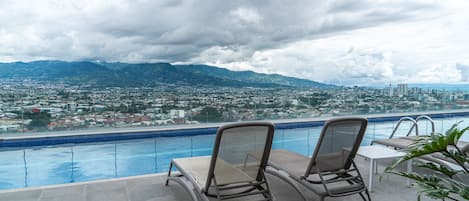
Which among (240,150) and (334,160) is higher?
(240,150)

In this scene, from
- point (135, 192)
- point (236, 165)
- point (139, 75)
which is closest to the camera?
point (236, 165)

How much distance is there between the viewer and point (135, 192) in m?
3.56

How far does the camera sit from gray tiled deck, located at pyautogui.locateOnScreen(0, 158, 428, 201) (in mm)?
3391

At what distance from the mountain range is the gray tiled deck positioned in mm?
6603

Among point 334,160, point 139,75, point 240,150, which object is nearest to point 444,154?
point 240,150

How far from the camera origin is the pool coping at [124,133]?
7680 mm

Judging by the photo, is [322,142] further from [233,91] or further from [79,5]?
[79,5]

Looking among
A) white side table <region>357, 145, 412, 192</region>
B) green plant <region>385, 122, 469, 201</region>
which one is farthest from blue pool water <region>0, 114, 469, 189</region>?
green plant <region>385, 122, 469, 201</region>

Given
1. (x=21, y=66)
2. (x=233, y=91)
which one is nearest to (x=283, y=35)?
(x=233, y=91)

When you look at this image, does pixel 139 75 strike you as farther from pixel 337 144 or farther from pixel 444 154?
pixel 444 154

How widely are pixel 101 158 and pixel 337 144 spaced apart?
5.07 metres

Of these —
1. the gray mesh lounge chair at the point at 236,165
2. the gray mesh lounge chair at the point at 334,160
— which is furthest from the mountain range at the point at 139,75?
the gray mesh lounge chair at the point at 236,165

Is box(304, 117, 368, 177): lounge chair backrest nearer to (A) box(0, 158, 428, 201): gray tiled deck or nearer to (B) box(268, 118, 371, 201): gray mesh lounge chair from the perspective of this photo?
(B) box(268, 118, 371, 201): gray mesh lounge chair

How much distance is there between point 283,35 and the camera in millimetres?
10367
